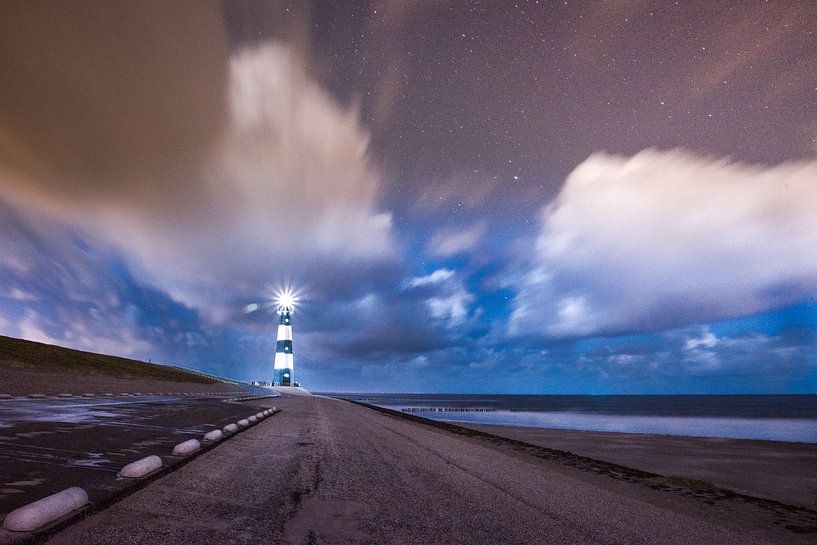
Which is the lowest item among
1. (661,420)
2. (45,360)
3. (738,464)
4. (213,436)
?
(661,420)

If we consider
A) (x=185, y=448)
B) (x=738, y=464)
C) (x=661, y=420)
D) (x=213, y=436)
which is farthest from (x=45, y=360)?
(x=661, y=420)

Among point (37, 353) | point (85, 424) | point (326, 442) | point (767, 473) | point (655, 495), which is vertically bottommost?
point (767, 473)

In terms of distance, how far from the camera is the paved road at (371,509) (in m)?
4.21

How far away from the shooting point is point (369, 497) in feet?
20.4

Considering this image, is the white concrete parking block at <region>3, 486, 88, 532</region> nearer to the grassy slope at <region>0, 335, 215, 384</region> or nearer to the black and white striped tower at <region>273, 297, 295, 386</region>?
the grassy slope at <region>0, 335, 215, 384</region>

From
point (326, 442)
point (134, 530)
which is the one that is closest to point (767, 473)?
point (326, 442)

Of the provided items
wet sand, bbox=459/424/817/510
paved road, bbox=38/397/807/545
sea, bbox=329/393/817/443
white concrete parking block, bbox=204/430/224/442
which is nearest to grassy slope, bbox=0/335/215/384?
white concrete parking block, bbox=204/430/224/442

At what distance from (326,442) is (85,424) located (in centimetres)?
583

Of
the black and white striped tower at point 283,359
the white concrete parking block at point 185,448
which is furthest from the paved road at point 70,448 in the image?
the black and white striped tower at point 283,359

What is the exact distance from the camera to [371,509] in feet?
18.2

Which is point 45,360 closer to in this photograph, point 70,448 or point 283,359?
point 70,448

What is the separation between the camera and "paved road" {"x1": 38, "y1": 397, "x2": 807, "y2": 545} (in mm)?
4207

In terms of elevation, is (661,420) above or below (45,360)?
below

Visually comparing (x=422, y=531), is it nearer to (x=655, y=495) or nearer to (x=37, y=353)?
(x=655, y=495)
